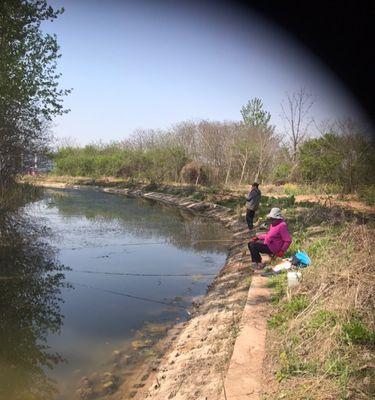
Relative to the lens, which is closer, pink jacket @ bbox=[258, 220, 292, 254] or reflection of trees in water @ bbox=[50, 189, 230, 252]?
pink jacket @ bbox=[258, 220, 292, 254]

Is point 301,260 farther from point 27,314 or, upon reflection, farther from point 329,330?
point 27,314

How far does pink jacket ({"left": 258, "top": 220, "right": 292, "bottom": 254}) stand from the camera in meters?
9.00

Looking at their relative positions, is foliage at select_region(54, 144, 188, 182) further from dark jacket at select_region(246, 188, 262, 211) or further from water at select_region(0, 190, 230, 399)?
dark jacket at select_region(246, 188, 262, 211)

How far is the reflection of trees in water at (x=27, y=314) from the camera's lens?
5.80m

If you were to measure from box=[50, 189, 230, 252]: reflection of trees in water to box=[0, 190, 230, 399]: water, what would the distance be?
0.08 m

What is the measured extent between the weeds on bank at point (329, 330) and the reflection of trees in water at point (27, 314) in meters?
3.20

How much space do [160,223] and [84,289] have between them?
10867 mm

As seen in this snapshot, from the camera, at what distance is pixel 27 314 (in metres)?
8.14

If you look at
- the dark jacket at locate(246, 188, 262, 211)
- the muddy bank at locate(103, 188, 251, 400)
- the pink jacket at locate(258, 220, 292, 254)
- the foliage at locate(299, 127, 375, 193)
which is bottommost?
the muddy bank at locate(103, 188, 251, 400)

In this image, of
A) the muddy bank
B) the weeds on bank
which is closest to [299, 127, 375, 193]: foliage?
the muddy bank

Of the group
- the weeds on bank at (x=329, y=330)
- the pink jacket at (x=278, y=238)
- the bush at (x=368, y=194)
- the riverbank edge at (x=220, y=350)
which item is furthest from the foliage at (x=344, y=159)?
the weeds on bank at (x=329, y=330)

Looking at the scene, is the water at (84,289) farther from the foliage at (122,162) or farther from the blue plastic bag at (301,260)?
the foliage at (122,162)

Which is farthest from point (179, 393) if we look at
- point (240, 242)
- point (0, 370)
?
point (240, 242)

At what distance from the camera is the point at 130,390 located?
221 inches
